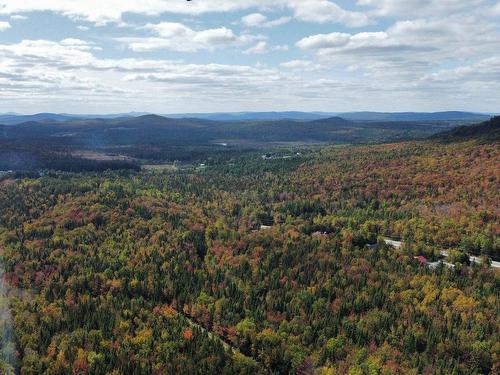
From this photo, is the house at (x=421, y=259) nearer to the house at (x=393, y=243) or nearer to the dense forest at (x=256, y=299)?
the dense forest at (x=256, y=299)

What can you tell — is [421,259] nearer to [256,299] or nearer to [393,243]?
[393,243]

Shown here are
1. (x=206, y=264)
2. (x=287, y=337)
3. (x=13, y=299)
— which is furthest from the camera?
(x=206, y=264)

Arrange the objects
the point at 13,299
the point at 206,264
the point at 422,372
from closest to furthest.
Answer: the point at 422,372 < the point at 13,299 < the point at 206,264

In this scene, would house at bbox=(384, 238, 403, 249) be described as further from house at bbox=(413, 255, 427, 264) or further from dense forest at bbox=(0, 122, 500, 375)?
house at bbox=(413, 255, 427, 264)

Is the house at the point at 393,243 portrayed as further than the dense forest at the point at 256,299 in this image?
Yes

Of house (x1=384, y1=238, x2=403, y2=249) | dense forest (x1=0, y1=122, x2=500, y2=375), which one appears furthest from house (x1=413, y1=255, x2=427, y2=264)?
house (x1=384, y1=238, x2=403, y2=249)

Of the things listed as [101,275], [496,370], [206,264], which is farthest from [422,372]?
[101,275]

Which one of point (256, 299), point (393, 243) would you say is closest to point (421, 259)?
point (393, 243)

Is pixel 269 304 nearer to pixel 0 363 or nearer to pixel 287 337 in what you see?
pixel 287 337

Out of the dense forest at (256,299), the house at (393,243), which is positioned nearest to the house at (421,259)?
the dense forest at (256,299)

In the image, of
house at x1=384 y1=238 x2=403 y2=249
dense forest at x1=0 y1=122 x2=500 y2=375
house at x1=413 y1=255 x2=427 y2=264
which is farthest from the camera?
house at x1=384 y1=238 x2=403 y2=249

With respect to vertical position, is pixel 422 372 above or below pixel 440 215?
below
